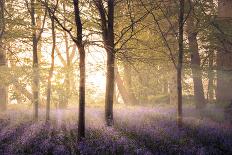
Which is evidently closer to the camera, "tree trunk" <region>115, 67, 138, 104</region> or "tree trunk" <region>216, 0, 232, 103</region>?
"tree trunk" <region>216, 0, 232, 103</region>

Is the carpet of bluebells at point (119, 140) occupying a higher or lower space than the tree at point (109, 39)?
lower

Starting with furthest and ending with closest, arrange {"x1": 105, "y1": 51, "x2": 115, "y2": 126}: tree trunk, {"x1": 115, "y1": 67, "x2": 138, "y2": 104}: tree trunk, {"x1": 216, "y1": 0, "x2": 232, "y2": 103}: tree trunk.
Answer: {"x1": 115, "y1": 67, "x2": 138, "y2": 104}: tree trunk
{"x1": 216, "y1": 0, "x2": 232, "y2": 103}: tree trunk
{"x1": 105, "y1": 51, "x2": 115, "y2": 126}: tree trunk

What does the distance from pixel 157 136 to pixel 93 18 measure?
5.21m

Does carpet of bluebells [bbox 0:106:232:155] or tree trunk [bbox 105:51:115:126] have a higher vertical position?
tree trunk [bbox 105:51:115:126]

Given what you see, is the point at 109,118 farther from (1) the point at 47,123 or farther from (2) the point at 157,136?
(2) the point at 157,136

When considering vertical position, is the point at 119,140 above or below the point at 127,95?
below

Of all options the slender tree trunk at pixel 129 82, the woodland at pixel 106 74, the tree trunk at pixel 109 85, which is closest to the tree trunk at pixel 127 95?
the slender tree trunk at pixel 129 82

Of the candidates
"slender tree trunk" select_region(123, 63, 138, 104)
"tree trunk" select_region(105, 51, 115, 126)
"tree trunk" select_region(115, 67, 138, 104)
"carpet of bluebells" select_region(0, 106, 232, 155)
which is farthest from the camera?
"tree trunk" select_region(115, 67, 138, 104)

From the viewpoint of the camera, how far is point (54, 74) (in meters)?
13.5

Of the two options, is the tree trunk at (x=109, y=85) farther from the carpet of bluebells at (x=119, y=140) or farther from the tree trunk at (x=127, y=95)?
the tree trunk at (x=127, y=95)

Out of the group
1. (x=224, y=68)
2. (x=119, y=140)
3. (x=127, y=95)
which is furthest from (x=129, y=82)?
(x=119, y=140)

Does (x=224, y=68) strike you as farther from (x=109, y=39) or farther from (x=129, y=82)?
(x=129, y=82)

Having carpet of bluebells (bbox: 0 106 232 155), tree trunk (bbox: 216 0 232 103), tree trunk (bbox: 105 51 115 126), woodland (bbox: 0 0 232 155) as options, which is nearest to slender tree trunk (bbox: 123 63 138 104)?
woodland (bbox: 0 0 232 155)

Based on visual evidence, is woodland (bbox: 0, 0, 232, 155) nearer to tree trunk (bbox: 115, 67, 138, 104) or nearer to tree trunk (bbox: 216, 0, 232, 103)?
tree trunk (bbox: 216, 0, 232, 103)
